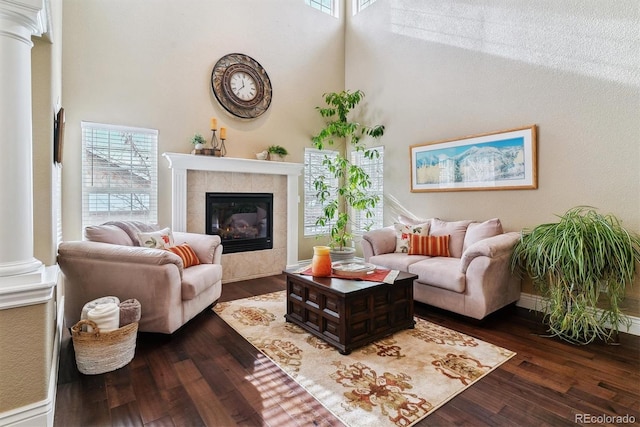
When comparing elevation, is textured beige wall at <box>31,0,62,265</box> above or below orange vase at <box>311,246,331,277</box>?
above

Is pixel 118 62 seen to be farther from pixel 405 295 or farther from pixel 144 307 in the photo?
pixel 405 295

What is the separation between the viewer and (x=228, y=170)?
427cm

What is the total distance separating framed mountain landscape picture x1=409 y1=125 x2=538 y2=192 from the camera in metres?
3.42

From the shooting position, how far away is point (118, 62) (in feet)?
11.9

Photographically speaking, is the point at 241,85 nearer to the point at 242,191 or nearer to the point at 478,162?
the point at 242,191

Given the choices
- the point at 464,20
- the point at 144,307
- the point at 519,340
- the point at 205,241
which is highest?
the point at 464,20

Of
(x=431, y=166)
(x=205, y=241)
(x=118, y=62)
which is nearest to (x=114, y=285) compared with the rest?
(x=205, y=241)

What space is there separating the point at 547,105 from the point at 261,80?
3592mm

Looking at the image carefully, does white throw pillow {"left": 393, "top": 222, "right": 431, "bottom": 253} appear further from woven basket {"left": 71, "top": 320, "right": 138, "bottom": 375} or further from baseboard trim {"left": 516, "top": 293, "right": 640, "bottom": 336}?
woven basket {"left": 71, "top": 320, "right": 138, "bottom": 375}

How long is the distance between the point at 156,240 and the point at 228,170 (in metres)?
1.47

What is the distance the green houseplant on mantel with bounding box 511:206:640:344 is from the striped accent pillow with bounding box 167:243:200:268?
3139 mm

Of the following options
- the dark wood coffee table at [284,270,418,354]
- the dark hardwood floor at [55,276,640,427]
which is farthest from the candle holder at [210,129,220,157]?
the dark hardwood floor at [55,276,640,427]

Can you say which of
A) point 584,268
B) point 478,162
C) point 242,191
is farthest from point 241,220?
point 584,268

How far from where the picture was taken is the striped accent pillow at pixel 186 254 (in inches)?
124
